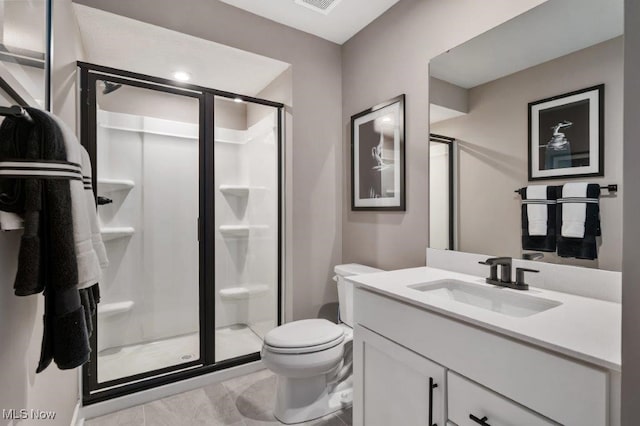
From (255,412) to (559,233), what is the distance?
5.90ft

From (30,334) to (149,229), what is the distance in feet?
5.28

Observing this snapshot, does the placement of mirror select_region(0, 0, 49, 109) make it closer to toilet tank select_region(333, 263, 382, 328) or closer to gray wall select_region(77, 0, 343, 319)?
gray wall select_region(77, 0, 343, 319)

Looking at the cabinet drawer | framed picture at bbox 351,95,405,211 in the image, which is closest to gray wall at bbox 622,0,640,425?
the cabinet drawer

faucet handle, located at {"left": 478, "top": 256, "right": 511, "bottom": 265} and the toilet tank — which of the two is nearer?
faucet handle, located at {"left": 478, "top": 256, "right": 511, "bottom": 265}

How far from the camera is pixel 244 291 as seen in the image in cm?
262

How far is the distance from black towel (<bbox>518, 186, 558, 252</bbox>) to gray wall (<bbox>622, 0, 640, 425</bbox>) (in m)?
0.95

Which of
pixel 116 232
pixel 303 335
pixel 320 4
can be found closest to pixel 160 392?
pixel 303 335

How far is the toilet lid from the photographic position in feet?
5.38

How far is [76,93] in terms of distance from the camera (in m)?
1.72

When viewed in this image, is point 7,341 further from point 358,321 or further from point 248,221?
point 248,221

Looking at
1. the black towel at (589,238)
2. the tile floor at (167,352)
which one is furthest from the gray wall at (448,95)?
the tile floor at (167,352)

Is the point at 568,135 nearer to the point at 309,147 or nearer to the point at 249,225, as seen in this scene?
the point at 309,147

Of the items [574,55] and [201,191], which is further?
[201,191]

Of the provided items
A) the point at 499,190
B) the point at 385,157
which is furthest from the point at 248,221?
the point at 499,190
